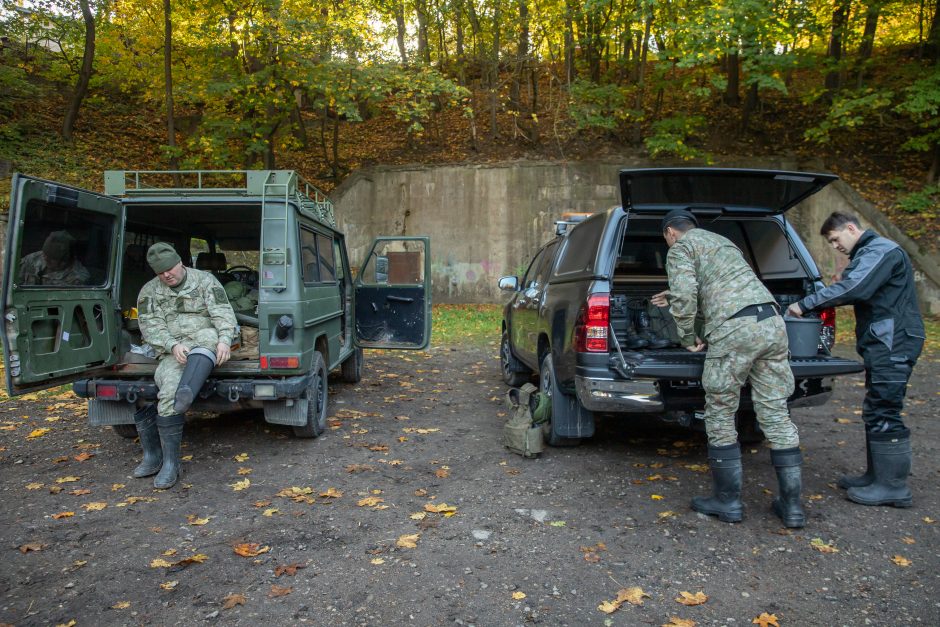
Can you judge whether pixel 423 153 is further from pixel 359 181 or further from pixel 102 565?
pixel 102 565

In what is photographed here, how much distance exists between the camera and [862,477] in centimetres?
428

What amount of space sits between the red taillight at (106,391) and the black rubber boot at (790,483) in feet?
15.8

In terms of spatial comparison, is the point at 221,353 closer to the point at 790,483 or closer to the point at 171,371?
the point at 171,371

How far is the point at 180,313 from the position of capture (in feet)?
15.8

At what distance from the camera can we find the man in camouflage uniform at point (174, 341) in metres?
4.50

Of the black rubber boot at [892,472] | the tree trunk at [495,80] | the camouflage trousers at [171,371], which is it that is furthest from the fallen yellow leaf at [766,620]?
the tree trunk at [495,80]

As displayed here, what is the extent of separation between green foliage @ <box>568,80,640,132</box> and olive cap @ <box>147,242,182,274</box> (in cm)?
1439

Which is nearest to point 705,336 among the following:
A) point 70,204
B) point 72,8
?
point 70,204

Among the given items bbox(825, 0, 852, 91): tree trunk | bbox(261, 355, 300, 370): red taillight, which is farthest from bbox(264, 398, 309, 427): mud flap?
bbox(825, 0, 852, 91): tree trunk

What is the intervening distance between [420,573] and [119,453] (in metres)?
3.41

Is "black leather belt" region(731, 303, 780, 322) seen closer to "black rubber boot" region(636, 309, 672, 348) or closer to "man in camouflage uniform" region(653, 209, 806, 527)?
"man in camouflage uniform" region(653, 209, 806, 527)

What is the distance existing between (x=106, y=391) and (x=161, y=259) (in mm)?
1157

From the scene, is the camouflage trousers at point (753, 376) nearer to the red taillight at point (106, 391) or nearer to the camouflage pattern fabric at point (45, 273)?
the red taillight at point (106, 391)

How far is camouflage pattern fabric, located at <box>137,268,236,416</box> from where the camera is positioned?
471 cm
